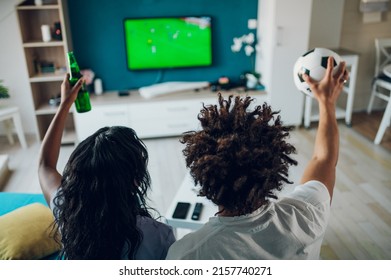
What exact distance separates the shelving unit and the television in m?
0.57

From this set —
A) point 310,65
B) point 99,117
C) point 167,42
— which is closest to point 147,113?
point 99,117

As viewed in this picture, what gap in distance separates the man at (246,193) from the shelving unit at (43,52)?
2.62 metres

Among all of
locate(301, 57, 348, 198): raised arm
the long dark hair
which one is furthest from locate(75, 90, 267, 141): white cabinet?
the long dark hair

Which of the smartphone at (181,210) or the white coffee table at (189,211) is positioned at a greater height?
the smartphone at (181,210)

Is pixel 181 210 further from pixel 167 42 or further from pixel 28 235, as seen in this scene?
pixel 167 42

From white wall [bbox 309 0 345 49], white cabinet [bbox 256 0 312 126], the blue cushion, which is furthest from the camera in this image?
white wall [bbox 309 0 345 49]

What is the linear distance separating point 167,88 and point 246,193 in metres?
2.72

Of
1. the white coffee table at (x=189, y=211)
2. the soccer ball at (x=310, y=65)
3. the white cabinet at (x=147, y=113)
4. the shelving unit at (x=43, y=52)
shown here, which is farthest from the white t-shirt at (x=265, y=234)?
the shelving unit at (x=43, y=52)

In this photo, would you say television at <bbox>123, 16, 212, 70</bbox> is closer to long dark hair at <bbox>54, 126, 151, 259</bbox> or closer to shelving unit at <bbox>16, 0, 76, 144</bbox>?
shelving unit at <bbox>16, 0, 76, 144</bbox>

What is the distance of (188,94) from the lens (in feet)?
11.4

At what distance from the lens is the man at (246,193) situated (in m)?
0.81

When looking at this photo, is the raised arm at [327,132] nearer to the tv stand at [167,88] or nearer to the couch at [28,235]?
the couch at [28,235]

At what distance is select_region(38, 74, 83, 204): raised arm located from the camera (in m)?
1.06

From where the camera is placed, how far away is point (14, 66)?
11.2 ft
